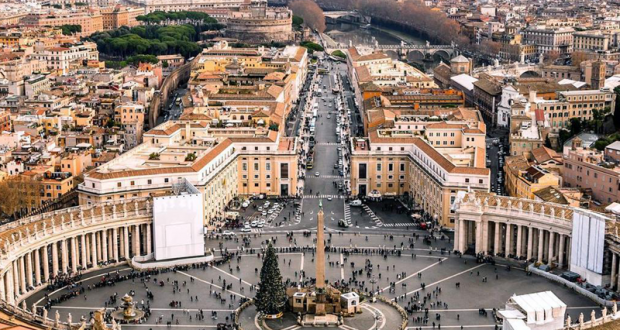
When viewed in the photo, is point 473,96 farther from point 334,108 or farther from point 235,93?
point 235,93

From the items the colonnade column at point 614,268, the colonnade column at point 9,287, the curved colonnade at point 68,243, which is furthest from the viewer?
the colonnade column at point 614,268

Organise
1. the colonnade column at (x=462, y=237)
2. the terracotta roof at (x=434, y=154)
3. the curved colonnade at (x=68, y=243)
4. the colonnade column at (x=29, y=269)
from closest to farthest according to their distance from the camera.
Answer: the curved colonnade at (x=68, y=243) → the colonnade column at (x=29, y=269) → the colonnade column at (x=462, y=237) → the terracotta roof at (x=434, y=154)

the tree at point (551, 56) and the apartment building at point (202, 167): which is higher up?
the tree at point (551, 56)

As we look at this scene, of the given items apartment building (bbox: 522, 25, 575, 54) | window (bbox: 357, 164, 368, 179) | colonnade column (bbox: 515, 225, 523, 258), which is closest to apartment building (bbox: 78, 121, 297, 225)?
window (bbox: 357, 164, 368, 179)

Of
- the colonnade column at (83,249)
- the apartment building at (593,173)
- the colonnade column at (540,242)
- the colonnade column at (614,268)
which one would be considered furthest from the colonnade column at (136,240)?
the apartment building at (593,173)

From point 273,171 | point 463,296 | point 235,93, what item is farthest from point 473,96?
point 463,296

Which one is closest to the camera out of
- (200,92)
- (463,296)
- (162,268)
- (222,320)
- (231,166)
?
(222,320)

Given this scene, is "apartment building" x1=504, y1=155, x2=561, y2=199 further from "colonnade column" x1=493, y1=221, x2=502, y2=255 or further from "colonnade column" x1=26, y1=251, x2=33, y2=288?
"colonnade column" x1=26, y1=251, x2=33, y2=288

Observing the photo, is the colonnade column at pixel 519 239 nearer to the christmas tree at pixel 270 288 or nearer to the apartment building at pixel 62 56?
the christmas tree at pixel 270 288
